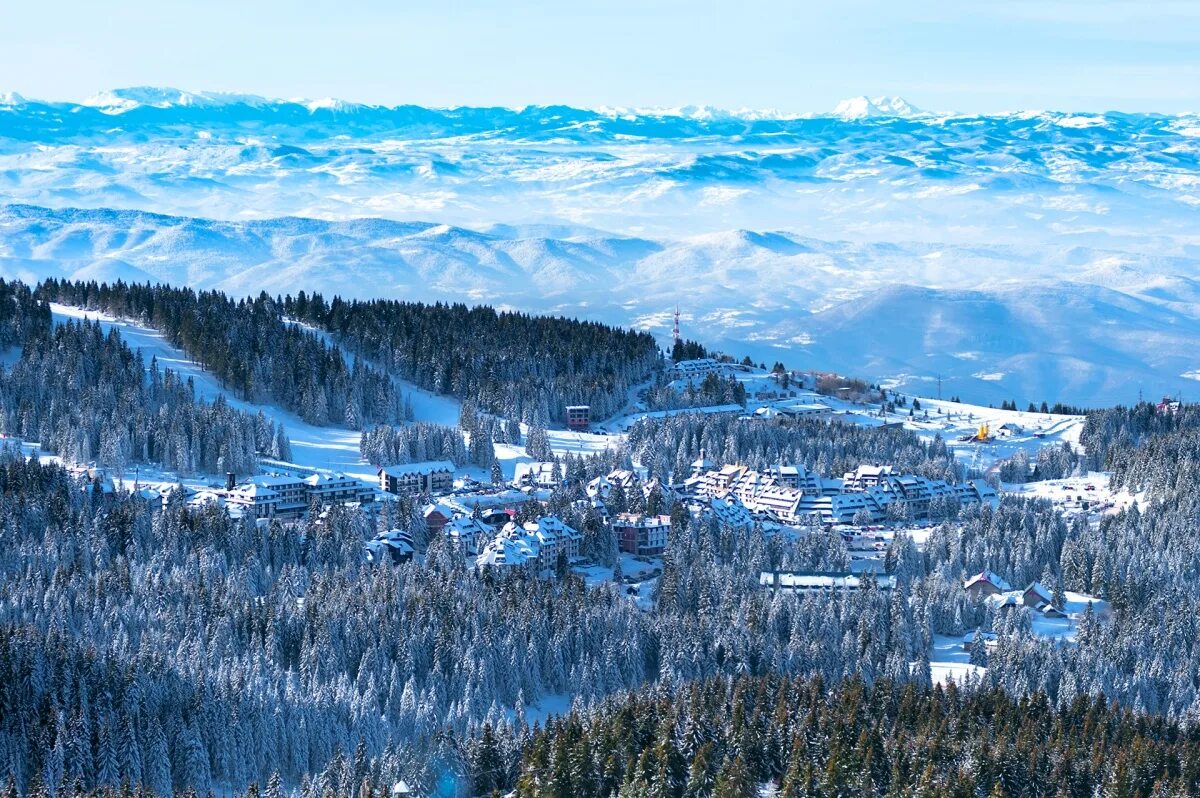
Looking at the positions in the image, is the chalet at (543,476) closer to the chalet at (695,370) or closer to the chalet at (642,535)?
the chalet at (642,535)

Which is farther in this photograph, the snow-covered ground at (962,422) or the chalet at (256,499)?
the snow-covered ground at (962,422)

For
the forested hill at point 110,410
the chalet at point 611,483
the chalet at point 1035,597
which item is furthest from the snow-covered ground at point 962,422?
the forested hill at point 110,410

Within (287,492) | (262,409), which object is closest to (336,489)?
(287,492)

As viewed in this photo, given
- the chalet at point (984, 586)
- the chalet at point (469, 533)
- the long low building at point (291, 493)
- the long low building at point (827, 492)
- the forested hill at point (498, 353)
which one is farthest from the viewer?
the forested hill at point (498, 353)

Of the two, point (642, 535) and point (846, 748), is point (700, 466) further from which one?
point (846, 748)

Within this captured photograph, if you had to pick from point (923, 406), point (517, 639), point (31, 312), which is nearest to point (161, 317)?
point (31, 312)
